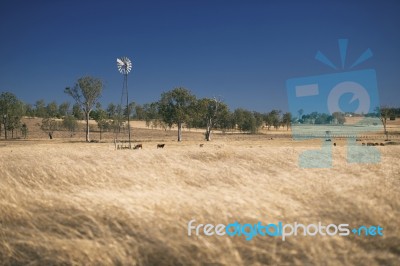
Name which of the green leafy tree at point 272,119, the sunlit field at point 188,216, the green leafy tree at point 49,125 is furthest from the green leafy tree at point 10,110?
the green leafy tree at point 272,119

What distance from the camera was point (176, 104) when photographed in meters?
85.5

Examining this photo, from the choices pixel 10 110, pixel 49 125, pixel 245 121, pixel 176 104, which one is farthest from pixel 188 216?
pixel 245 121

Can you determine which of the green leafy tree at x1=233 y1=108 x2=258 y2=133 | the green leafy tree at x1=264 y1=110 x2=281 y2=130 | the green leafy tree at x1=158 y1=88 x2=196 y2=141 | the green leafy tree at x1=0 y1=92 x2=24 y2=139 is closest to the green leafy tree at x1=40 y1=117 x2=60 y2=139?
the green leafy tree at x1=0 y1=92 x2=24 y2=139

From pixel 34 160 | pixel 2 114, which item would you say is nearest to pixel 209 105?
pixel 2 114

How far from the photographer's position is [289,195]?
3859mm

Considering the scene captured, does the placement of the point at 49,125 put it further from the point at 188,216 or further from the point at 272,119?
the point at 188,216

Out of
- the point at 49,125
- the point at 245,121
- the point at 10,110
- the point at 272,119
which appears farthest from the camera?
the point at 272,119

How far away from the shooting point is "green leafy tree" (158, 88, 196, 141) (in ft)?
277

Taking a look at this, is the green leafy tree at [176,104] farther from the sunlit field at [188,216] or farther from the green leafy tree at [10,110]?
the sunlit field at [188,216]

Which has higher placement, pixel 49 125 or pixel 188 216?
pixel 49 125

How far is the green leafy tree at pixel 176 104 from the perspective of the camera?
84.3 m

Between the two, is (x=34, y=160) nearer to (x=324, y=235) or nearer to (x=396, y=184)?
(x=324, y=235)

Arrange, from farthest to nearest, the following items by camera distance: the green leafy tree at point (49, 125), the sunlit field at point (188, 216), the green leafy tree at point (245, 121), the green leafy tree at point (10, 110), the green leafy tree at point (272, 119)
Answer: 1. the green leafy tree at point (272, 119)
2. the green leafy tree at point (245, 121)
3. the green leafy tree at point (49, 125)
4. the green leafy tree at point (10, 110)
5. the sunlit field at point (188, 216)

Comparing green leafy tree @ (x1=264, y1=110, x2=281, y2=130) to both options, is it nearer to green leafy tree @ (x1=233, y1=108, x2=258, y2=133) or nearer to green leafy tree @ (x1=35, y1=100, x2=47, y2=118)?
green leafy tree @ (x1=233, y1=108, x2=258, y2=133)
